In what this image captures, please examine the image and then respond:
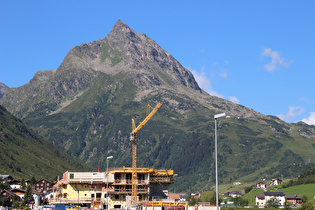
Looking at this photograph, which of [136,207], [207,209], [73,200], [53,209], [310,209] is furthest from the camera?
[310,209]

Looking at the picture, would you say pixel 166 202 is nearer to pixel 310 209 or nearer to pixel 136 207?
pixel 136 207

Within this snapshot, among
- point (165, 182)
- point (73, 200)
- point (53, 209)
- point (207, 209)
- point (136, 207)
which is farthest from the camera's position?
point (165, 182)

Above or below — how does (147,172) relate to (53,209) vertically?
above

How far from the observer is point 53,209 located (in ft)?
385

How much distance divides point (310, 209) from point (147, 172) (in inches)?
3506

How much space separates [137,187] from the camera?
5103 inches

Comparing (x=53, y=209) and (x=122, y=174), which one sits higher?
(x=122, y=174)

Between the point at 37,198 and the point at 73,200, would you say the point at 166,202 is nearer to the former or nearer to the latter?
the point at 73,200

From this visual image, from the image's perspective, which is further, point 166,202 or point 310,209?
point 310,209

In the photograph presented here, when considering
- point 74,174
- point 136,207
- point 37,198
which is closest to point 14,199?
point 37,198

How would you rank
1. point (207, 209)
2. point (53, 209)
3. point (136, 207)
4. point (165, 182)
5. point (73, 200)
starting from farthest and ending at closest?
point (165, 182) < point (73, 200) < point (53, 209) < point (136, 207) < point (207, 209)

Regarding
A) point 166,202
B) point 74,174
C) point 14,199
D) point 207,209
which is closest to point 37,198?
point 14,199

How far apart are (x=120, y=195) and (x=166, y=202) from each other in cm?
2057

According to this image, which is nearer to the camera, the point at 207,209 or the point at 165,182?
the point at 207,209
